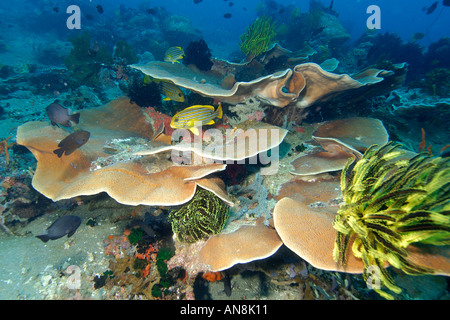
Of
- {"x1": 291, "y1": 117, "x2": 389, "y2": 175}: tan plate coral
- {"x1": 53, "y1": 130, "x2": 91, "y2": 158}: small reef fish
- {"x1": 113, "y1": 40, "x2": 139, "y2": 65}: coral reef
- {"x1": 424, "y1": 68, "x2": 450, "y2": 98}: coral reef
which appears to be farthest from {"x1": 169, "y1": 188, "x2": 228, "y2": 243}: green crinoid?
{"x1": 424, "y1": 68, "x2": 450, "y2": 98}: coral reef

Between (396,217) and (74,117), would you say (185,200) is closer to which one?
(396,217)

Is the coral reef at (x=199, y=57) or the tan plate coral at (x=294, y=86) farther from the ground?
the coral reef at (x=199, y=57)

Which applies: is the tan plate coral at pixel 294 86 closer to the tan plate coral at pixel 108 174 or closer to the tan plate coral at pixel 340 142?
the tan plate coral at pixel 340 142

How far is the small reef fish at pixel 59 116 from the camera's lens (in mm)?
3707

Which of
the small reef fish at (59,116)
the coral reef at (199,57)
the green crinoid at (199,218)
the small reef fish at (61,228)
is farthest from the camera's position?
the coral reef at (199,57)

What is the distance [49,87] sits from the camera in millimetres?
9461

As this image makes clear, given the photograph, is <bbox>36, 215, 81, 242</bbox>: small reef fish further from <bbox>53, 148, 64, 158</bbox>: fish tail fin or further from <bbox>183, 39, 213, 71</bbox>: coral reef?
<bbox>183, 39, 213, 71</bbox>: coral reef

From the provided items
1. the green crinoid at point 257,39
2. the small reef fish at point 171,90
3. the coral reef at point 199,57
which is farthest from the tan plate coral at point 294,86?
the green crinoid at point 257,39

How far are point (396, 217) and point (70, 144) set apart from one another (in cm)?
451

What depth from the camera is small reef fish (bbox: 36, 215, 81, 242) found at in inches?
123

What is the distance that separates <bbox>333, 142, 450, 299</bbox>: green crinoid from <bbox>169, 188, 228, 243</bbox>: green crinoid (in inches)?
55.4

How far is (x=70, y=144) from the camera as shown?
3.39 metres

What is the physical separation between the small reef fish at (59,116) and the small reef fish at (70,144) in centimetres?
68

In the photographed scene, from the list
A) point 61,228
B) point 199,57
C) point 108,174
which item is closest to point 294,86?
point 108,174
